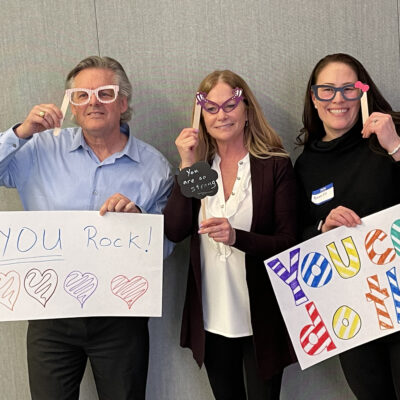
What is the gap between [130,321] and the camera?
5.81 ft

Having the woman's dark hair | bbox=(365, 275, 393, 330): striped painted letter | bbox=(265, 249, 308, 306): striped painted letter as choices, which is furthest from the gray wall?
bbox=(365, 275, 393, 330): striped painted letter

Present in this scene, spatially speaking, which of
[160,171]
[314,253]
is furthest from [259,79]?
[314,253]

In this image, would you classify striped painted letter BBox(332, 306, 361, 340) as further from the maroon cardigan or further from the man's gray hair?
the man's gray hair

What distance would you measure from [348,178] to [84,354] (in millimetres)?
1082

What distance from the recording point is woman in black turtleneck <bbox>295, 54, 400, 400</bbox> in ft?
5.36

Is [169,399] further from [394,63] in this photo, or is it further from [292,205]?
[394,63]

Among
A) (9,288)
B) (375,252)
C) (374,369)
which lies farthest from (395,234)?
(9,288)

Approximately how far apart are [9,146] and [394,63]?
5.22 feet

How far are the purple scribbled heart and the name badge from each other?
0.79m

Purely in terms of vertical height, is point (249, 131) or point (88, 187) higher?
point (249, 131)

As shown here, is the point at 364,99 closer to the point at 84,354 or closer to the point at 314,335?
the point at 314,335

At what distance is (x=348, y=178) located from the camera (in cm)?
171

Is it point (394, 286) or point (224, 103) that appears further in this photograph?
point (224, 103)

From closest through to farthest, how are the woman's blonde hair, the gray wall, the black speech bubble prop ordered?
the black speech bubble prop → the woman's blonde hair → the gray wall
